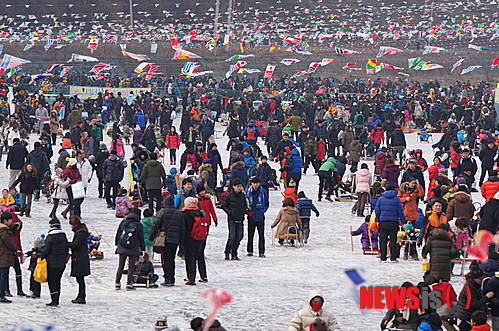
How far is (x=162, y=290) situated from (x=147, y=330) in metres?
1.97

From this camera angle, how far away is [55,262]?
1094 centimetres

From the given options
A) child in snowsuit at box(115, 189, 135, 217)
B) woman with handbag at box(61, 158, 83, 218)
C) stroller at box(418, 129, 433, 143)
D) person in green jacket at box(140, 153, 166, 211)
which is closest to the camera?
woman with handbag at box(61, 158, 83, 218)

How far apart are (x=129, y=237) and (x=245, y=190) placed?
262 inches

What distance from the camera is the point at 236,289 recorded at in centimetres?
1208

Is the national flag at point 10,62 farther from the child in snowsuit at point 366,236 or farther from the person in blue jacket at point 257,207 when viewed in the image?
the child in snowsuit at point 366,236

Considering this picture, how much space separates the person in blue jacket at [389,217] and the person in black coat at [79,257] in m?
4.52

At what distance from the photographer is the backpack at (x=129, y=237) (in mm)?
11570

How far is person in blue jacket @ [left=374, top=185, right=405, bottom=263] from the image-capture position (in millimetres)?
13820

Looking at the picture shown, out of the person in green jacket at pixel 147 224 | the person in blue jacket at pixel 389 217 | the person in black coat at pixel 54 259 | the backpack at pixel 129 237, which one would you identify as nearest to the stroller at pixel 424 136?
the person in blue jacket at pixel 389 217

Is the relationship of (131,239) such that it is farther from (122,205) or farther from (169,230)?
(122,205)

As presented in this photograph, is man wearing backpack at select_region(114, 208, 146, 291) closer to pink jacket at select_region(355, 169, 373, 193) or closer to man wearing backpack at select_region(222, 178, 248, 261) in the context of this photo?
man wearing backpack at select_region(222, 178, 248, 261)

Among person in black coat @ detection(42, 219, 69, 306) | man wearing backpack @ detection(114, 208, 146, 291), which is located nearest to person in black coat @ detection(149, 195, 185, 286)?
man wearing backpack @ detection(114, 208, 146, 291)

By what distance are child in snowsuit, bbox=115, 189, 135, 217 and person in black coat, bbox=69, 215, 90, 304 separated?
5.81 m

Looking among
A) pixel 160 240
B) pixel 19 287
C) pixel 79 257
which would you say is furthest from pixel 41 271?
pixel 160 240
